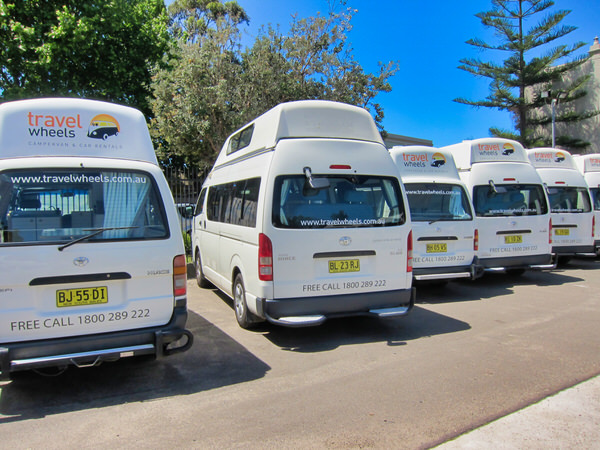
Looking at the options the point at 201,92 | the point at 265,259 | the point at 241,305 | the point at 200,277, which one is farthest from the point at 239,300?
the point at 201,92

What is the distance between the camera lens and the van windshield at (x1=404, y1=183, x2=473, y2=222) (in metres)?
8.27

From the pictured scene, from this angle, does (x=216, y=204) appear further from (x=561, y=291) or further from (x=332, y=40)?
(x=332, y=40)

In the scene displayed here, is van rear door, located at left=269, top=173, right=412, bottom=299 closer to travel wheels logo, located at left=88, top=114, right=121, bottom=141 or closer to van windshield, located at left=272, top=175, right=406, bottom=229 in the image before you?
van windshield, located at left=272, top=175, right=406, bottom=229

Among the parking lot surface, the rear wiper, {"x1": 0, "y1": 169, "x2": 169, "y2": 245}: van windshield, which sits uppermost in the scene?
{"x1": 0, "y1": 169, "x2": 169, "y2": 245}: van windshield

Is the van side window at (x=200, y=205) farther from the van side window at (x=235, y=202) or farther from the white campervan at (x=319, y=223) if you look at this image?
the white campervan at (x=319, y=223)

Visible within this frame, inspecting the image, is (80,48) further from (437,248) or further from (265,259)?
(437,248)

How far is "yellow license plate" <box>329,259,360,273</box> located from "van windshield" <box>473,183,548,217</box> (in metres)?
4.40

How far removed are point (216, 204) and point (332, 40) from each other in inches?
294

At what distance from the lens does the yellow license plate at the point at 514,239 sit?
8914 mm

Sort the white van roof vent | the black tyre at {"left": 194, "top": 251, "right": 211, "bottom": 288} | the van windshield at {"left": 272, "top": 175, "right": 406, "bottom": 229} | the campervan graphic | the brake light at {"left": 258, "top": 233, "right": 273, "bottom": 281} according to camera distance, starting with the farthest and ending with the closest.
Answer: the black tyre at {"left": 194, "top": 251, "right": 211, "bottom": 288} < the campervan graphic < the white van roof vent < the van windshield at {"left": 272, "top": 175, "right": 406, "bottom": 229} < the brake light at {"left": 258, "top": 233, "right": 273, "bottom": 281}

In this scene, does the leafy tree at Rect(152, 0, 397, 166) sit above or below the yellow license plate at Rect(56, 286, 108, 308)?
above

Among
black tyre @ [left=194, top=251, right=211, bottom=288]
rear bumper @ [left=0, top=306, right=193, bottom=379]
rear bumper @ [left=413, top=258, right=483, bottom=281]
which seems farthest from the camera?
black tyre @ [left=194, top=251, right=211, bottom=288]

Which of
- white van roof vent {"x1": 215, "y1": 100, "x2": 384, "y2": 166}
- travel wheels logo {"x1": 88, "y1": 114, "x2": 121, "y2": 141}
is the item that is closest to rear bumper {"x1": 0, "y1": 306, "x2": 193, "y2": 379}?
travel wheels logo {"x1": 88, "y1": 114, "x2": 121, "y2": 141}

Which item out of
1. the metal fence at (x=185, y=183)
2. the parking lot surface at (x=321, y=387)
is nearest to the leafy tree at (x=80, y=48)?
the metal fence at (x=185, y=183)
